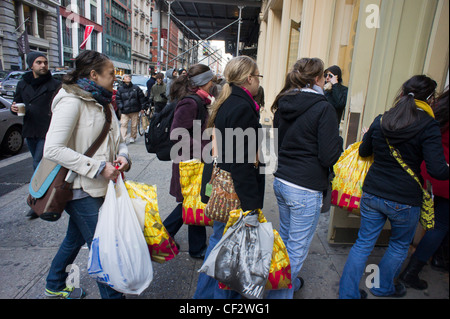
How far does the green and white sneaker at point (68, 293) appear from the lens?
238 centimetres

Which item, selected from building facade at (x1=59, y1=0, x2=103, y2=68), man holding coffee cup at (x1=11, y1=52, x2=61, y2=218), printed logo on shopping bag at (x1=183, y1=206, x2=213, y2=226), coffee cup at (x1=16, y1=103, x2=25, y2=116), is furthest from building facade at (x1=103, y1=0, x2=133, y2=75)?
printed logo on shopping bag at (x1=183, y1=206, x2=213, y2=226)

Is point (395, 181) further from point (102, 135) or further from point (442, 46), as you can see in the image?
point (102, 135)

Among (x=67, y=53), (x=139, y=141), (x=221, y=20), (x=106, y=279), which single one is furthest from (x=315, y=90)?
(x=67, y=53)

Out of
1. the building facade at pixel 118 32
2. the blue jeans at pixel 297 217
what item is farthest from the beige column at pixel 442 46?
the building facade at pixel 118 32

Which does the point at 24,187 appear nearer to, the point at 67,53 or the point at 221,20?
the point at 221,20

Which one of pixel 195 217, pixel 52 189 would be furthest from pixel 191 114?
pixel 52 189

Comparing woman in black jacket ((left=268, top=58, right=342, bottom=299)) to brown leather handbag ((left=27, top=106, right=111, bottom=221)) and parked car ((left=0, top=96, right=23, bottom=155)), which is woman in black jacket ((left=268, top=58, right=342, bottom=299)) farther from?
parked car ((left=0, top=96, right=23, bottom=155))

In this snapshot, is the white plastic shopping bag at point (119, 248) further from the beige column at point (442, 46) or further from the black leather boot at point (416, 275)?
the beige column at point (442, 46)

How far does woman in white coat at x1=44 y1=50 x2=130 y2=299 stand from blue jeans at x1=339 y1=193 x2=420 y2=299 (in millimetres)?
1699

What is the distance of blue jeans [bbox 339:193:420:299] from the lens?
A: 6.66 ft

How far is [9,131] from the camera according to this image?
22.7ft

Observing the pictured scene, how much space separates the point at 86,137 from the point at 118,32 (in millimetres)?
60578

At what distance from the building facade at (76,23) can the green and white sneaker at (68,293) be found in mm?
36600

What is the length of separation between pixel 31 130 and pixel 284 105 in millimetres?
3435
